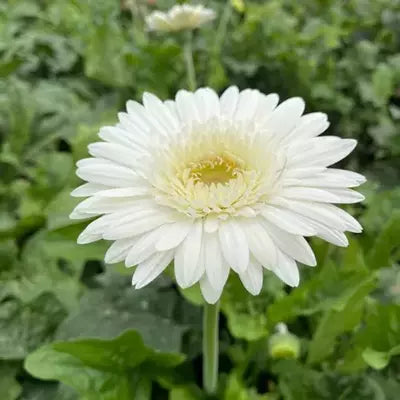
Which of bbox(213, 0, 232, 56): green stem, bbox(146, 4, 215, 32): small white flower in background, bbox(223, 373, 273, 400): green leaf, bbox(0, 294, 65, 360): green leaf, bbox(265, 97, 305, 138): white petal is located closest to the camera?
bbox(265, 97, 305, 138): white petal

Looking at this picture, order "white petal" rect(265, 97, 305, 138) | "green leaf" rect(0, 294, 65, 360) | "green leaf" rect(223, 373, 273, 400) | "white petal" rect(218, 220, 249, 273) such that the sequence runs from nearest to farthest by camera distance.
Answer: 1. "white petal" rect(218, 220, 249, 273)
2. "white petal" rect(265, 97, 305, 138)
3. "green leaf" rect(223, 373, 273, 400)
4. "green leaf" rect(0, 294, 65, 360)

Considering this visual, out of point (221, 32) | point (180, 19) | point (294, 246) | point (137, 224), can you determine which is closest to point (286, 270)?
point (294, 246)

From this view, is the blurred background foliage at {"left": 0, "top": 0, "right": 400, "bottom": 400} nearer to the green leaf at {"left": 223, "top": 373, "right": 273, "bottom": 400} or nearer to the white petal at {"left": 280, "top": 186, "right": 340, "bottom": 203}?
the green leaf at {"left": 223, "top": 373, "right": 273, "bottom": 400}

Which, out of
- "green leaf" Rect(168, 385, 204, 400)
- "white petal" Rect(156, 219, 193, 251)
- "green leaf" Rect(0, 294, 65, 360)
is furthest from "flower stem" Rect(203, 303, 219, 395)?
"green leaf" Rect(0, 294, 65, 360)

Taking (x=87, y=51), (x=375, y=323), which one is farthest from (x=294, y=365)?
(x=87, y=51)

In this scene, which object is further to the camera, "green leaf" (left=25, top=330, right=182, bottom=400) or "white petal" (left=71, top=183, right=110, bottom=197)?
"green leaf" (left=25, top=330, right=182, bottom=400)

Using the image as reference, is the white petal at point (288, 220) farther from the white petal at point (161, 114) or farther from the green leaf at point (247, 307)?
the green leaf at point (247, 307)

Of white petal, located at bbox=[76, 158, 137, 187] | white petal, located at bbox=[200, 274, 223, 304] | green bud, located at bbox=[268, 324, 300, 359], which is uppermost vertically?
white petal, located at bbox=[76, 158, 137, 187]

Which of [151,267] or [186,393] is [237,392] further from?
[151,267]

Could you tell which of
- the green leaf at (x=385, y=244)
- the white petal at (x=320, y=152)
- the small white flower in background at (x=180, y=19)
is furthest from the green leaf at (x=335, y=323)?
the small white flower in background at (x=180, y=19)
